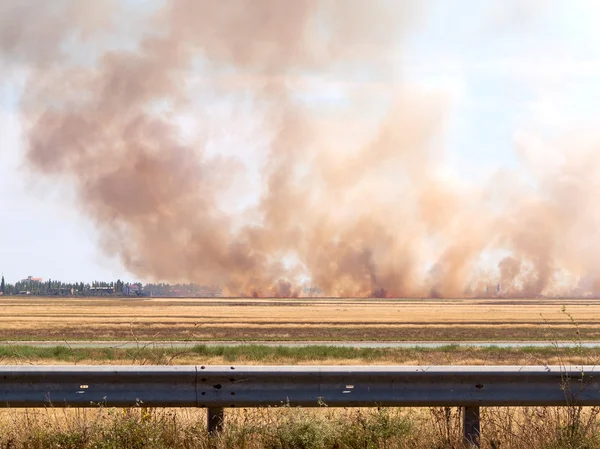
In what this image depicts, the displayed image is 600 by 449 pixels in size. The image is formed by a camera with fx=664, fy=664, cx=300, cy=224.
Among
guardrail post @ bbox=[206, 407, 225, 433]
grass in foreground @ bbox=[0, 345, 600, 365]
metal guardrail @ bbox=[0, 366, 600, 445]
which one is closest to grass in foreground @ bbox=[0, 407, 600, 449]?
guardrail post @ bbox=[206, 407, 225, 433]

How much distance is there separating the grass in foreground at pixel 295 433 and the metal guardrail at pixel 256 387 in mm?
340

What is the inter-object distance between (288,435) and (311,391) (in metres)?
0.58

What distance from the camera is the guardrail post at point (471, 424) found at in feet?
23.3

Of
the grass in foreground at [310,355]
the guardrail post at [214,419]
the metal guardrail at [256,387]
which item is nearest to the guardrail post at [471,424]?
the metal guardrail at [256,387]

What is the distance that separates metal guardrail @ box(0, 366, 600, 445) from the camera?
671 cm

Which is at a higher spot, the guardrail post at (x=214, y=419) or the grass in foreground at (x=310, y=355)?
the grass in foreground at (x=310, y=355)

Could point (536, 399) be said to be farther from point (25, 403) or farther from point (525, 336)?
point (525, 336)

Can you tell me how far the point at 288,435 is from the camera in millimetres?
6930

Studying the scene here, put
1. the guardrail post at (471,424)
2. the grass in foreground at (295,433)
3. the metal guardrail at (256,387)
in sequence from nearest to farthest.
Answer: the metal guardrail at (256,387) < the grass in foreground at (295,433) < the guardrail post at (471,424)

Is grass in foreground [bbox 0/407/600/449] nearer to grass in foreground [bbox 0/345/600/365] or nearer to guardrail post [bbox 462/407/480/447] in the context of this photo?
guardrail post [bbox 462/407/480/447]

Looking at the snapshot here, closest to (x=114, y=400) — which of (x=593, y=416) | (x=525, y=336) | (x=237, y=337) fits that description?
(x=593, y=416)

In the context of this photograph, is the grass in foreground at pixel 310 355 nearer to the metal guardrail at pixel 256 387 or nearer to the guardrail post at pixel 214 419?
the guardrail post at pixel 214 419

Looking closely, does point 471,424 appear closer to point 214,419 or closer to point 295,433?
point 295,433

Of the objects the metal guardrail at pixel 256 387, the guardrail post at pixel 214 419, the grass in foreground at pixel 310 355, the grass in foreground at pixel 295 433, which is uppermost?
the grass in foreground at pixel 310 355
